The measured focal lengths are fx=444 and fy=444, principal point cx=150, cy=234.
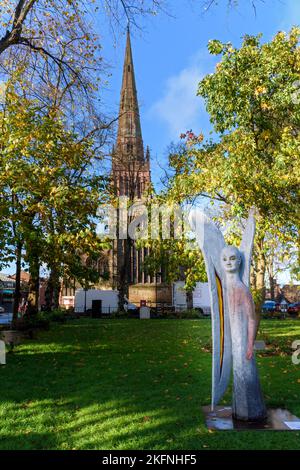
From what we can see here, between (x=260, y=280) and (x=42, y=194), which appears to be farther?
(x=260, y=280)

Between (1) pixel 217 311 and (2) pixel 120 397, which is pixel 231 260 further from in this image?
(2) pixel 120 397

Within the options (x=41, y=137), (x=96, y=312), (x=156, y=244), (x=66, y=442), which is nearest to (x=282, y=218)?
(x=156, y=244)

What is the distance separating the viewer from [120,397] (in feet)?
25.5

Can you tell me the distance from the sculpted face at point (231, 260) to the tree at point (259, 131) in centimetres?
468

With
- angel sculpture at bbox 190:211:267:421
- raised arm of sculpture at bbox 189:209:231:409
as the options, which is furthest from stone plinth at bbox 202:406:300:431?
raised arm of sculpture at bbox 189:209:231:409

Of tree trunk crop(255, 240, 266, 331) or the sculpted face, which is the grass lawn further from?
the sculpted face

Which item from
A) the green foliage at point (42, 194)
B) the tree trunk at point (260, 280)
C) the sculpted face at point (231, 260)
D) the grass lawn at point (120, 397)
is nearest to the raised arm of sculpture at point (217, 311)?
the sculpted face at point (231, 260)

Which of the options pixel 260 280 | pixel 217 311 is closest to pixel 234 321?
pixel 217 311

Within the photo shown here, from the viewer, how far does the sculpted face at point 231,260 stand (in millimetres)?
6786

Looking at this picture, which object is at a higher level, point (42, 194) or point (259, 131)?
point (259, 131)

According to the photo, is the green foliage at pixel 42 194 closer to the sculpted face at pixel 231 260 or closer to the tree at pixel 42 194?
the tree at pixel 42 194

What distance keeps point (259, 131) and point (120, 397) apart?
8693 mm

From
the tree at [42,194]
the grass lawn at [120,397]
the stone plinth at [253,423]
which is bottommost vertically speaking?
the stone plinth at [253,423]
